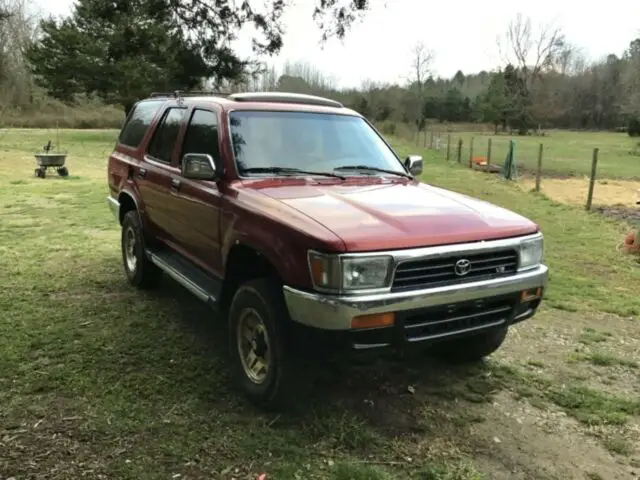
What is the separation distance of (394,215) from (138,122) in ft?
12.4

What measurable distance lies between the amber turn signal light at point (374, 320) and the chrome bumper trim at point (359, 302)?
0.09 feet

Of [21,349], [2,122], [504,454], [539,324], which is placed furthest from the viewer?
[2,122]

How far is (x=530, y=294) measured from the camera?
3.86 meters

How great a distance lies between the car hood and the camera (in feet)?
10.9

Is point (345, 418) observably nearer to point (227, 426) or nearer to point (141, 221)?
point (227, 426)

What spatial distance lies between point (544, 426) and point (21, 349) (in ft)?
12.3

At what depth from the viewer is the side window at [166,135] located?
5.35 metres

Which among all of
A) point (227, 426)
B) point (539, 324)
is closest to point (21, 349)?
point (227, 426)

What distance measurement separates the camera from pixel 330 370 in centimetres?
439

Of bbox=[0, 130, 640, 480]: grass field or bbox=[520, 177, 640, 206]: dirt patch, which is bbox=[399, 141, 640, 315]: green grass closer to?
bbox=[0, 130, 640, 480]: grass field

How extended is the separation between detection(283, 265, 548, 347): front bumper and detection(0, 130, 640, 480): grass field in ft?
2.11

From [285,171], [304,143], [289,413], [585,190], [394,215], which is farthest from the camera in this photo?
[585,190]

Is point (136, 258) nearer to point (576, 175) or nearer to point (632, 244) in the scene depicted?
point (632, 244)

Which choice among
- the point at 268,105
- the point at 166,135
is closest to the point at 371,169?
the point at 268,105
